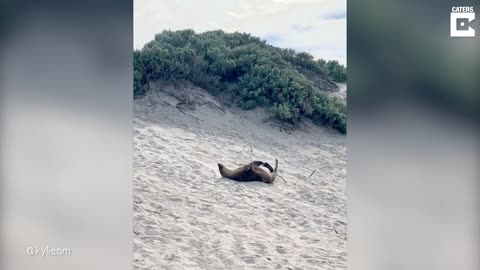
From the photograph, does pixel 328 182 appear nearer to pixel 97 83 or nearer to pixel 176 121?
pixel 176 121

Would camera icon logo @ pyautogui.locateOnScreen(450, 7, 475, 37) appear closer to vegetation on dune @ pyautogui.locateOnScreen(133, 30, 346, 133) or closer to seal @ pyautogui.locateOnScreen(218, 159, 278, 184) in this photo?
seal @ pyautogui.locateOnScreen(218, 159, 278, 184)

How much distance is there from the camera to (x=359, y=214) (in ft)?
9.89

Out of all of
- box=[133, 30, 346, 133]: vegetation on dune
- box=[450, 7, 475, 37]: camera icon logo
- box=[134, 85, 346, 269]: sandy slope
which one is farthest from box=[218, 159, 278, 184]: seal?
box=[450, 7, 475, 37]: camera icon logo

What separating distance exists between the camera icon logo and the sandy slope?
2.12 m

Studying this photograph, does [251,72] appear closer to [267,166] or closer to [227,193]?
[267,166]

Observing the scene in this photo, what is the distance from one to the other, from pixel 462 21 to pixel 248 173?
297cm

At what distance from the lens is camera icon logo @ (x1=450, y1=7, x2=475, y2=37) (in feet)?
9.91

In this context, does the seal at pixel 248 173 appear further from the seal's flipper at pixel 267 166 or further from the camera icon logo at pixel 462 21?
the camera icon logo at pixel 462 21

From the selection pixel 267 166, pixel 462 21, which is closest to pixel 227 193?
pixel 267 166

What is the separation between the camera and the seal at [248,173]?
5.47 metres

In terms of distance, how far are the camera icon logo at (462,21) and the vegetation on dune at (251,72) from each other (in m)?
3.19

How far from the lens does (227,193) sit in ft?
17.3

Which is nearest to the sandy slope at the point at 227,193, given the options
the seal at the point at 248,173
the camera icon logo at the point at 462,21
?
the seal at the point at 248,173

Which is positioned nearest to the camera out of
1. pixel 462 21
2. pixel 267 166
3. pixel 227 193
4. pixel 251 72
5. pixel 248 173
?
pixel 462 21
